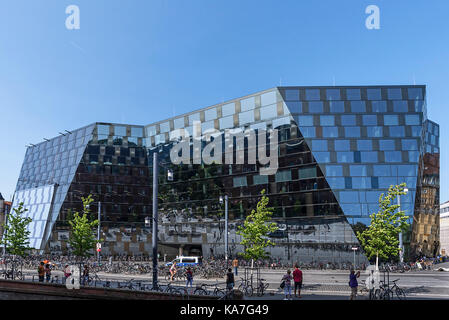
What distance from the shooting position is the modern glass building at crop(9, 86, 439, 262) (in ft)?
164

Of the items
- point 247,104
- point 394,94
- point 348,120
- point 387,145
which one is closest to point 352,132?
point 348,120

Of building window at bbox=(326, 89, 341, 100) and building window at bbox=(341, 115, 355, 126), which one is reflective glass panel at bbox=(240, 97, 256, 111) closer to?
building window at bbox=(326, 89, 341, 100)

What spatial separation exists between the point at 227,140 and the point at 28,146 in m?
50.6

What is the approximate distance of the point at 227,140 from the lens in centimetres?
5934

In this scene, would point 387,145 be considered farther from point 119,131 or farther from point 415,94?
point 119,131

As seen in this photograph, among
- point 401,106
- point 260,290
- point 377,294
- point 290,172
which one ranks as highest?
point 401,106

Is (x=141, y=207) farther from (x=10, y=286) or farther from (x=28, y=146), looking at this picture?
(x=10, y=286)

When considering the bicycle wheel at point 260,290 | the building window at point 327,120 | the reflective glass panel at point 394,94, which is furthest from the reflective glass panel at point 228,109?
the bicycle wheel at point 260,290

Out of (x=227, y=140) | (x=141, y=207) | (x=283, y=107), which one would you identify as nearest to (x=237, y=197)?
(x=227, y=140)

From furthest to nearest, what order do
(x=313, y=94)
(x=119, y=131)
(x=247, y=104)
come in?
(x=119, y=131), (x=247, y=104), (x=313, y=94)

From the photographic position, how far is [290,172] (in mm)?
52500

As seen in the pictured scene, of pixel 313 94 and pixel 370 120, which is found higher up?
pixel 313 94
